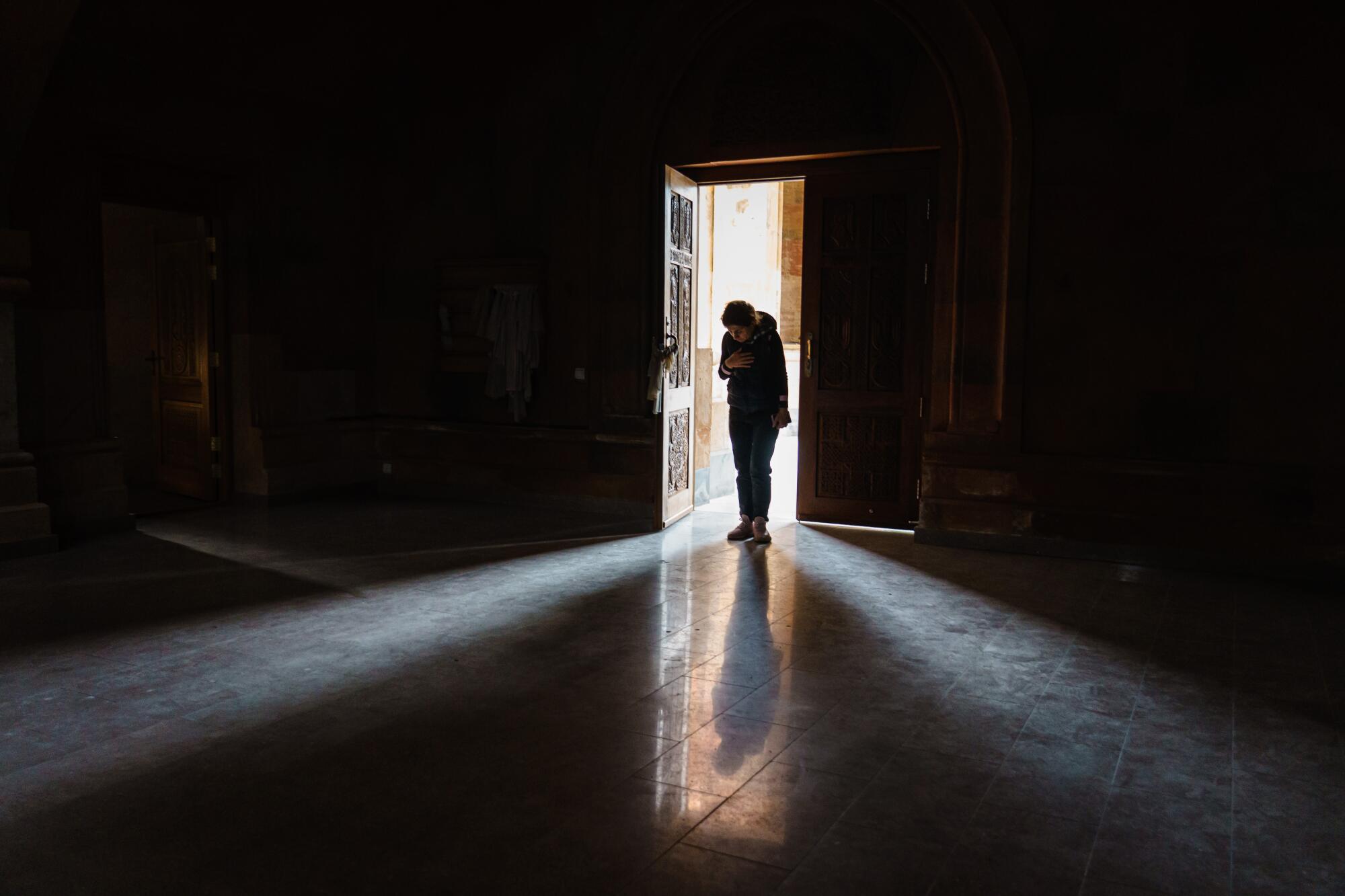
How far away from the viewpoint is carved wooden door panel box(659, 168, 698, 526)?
734 cm

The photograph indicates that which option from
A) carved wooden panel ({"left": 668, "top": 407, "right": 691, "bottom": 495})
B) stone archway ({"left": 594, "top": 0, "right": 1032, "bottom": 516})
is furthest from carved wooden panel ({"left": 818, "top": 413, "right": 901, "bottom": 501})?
carved wooden panel ({"left": 668, "top": 407, "right": 691, "bottom": 495})

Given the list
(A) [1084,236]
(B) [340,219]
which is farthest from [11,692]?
(A) [1084,236]

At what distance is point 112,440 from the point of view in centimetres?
671

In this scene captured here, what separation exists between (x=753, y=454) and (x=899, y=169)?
220cm

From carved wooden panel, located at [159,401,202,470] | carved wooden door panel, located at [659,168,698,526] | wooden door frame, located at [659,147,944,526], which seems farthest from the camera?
carved wooden panel, located at [159,401,202,470]

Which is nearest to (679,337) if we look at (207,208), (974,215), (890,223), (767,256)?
(890,223)

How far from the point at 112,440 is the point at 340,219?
2614 millimetres

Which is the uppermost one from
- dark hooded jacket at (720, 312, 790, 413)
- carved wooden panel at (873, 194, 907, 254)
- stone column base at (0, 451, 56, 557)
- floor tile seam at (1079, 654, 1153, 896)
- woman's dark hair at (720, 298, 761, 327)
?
carved wooden panel at (873, 194, 907, 254)

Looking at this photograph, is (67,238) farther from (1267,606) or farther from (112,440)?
(1267,606)

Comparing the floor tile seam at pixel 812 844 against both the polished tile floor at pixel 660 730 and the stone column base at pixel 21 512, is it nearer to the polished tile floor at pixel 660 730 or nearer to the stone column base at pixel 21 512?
the polished tile floor at pixel 660 730

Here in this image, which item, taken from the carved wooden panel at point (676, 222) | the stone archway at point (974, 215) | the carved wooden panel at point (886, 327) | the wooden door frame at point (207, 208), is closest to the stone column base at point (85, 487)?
the wooden door frame at point (207, 208)

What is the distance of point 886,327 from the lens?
281 inches

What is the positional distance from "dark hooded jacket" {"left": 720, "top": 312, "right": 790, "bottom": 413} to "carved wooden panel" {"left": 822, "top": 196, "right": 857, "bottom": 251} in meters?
0.98

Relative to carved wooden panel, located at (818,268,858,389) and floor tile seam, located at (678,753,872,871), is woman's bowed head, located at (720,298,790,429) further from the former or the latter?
floor tile seam, located at (678,753,872,871)
